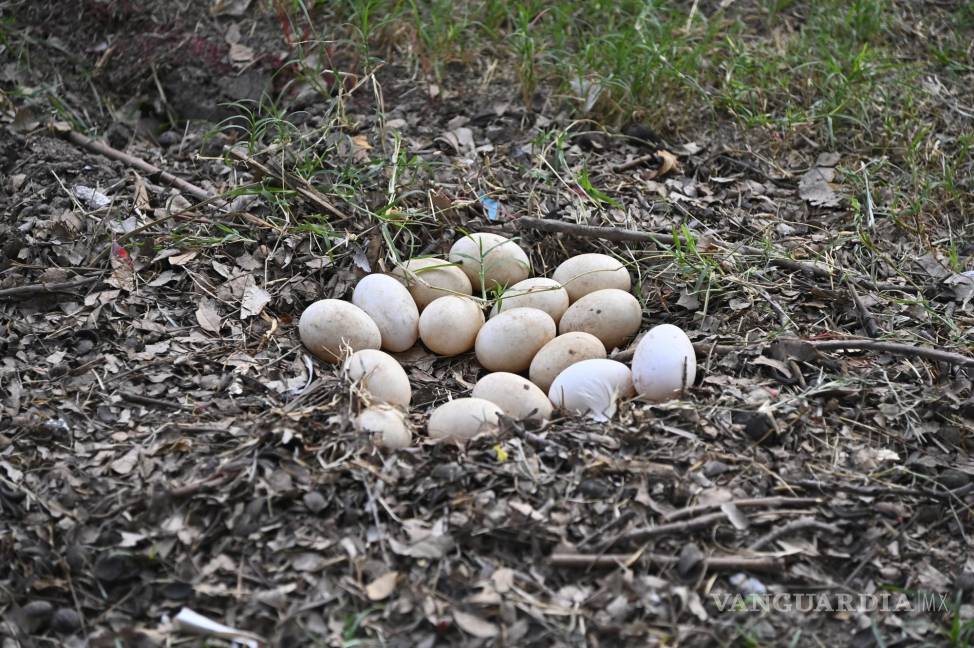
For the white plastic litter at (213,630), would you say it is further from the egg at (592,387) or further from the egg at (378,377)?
the egg at (592,387)

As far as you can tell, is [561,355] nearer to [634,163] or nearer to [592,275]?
[592,275]

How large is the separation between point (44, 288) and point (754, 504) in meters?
2.13

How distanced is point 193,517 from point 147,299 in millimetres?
976

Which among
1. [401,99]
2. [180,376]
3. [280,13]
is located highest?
[280,13]

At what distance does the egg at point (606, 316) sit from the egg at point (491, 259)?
279 millimetres

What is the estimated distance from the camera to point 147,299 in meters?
2.84

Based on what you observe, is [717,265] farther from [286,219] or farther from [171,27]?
[171,27]

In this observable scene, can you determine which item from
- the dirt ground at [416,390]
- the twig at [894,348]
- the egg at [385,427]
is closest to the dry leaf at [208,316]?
the dirt ground at [416,390]

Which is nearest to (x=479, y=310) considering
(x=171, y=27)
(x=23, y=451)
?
(x=23, y=451)

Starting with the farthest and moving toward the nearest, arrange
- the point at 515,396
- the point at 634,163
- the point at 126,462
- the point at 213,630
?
the point at 634,163 → the point at 515,396 → the point at 126,462 → the point at 213,630

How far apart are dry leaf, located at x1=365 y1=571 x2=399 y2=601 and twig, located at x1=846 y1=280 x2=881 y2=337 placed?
5.39 ft

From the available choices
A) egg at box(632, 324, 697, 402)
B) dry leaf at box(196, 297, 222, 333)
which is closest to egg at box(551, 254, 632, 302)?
egg at box(632, 324, 697, 402)

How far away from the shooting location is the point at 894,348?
2.57 metres

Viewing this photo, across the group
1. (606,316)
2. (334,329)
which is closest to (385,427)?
(334,329)
